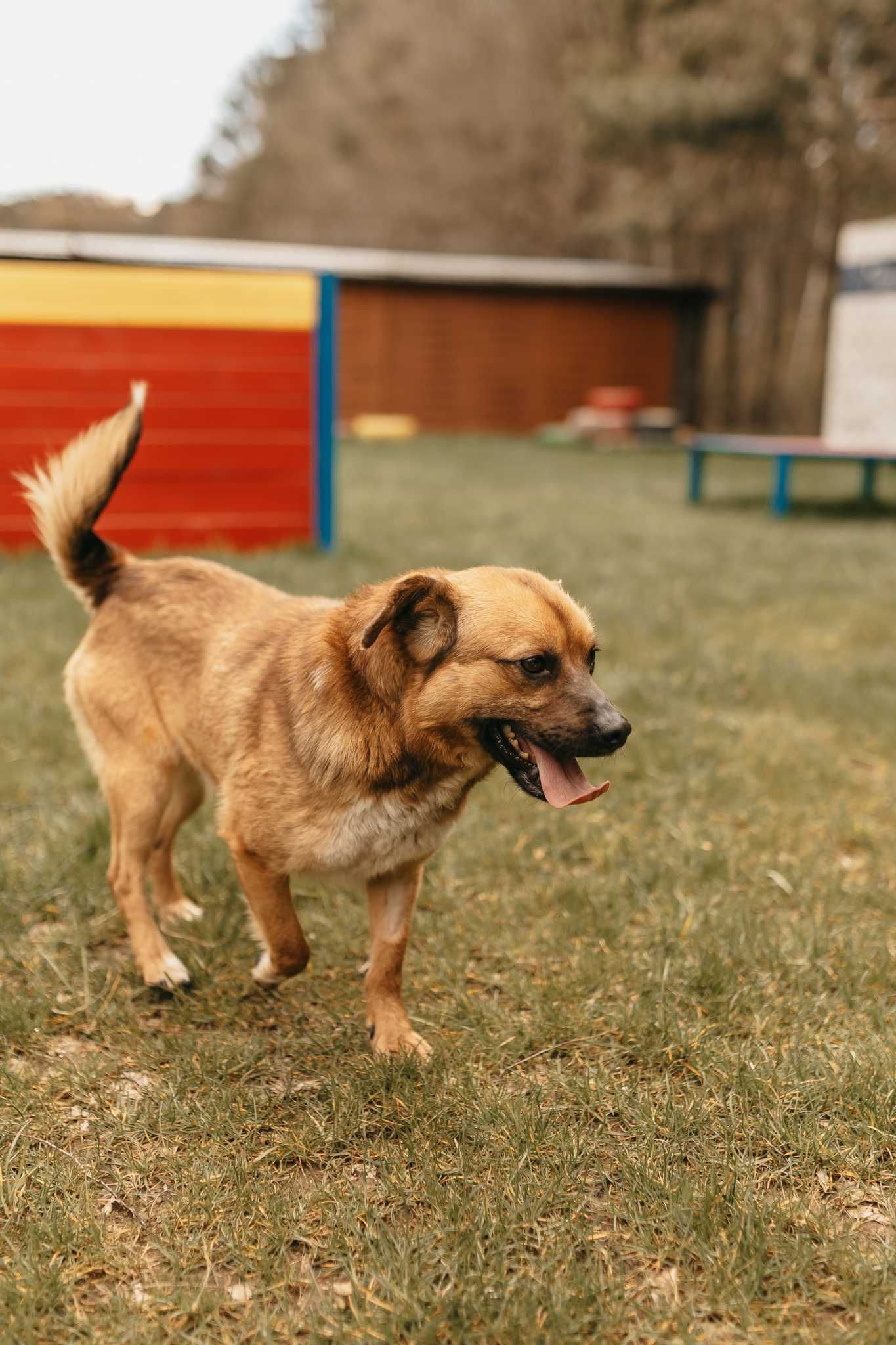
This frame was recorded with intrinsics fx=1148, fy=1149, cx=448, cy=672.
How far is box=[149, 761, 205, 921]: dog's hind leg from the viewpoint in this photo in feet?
10.9

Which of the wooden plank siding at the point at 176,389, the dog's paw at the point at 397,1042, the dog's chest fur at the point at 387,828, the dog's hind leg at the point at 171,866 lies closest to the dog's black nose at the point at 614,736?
the dog's chest fur at the point at 387,828

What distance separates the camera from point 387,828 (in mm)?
2553

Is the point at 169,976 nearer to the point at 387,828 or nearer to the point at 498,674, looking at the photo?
the point at 387,828

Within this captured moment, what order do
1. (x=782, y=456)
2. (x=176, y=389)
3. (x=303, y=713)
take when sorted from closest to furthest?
(x=303, y=713) < (x=176, y=389) < (x=782, y=456)

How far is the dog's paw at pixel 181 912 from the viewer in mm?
3312

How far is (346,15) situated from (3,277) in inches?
2248

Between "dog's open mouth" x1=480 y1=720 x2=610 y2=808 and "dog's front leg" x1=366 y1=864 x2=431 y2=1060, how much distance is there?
44 cm

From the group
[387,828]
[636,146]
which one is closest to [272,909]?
[387,828]

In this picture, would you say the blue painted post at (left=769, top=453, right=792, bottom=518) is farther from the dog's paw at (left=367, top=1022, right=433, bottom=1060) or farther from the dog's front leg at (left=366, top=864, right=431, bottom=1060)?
the dog's paw at (left=367, top=1022, right=433, bottom=1060)

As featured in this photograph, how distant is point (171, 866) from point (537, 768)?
1.40 m

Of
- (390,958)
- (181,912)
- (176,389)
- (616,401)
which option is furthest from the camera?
(616,401)

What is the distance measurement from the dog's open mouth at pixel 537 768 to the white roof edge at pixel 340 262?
22.0 metres

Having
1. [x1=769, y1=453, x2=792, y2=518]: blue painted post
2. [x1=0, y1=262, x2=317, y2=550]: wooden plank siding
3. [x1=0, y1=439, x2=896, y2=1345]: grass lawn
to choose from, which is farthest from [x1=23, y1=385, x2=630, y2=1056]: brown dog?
[x1=769, y1=453, x2=792, y2=518]: blue painted post

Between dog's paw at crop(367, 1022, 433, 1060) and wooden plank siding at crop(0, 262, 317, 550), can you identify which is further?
wooden plank siding at crop(0, 262, 317, 550)
